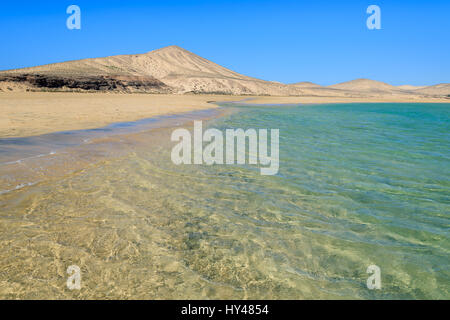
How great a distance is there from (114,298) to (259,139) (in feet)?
28.2

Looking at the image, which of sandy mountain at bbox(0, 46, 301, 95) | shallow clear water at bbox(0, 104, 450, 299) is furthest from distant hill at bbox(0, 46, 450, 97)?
shallow clear water at bbox(0, 104, 450, 299)

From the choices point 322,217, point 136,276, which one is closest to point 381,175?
point 322,217

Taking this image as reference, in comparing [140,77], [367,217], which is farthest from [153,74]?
[367,217]

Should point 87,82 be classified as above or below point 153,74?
below

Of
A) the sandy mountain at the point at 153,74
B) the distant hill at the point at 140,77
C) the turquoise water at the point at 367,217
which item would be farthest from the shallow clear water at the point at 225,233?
the sandy mountain at the point at 153,74

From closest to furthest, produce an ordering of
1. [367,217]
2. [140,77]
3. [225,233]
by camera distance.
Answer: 1. [225,233]
2. [367,217]
3. [140,77]

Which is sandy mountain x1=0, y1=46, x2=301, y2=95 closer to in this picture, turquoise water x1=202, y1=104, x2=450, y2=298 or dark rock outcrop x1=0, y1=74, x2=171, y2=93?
dark rock outcrop x1=0, y1=74, x2=171, y2=93

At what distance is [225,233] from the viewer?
3422 millimetres

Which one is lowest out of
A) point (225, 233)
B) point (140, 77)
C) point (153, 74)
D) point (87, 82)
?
point (225, 233)

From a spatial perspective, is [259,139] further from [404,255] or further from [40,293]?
[40,293]

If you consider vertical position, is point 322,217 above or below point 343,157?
below

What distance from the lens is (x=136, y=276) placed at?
254 cm

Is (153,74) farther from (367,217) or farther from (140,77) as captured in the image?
(367,217)

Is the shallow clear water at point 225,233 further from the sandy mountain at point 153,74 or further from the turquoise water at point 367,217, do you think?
the sandy mountain at point 153,74
